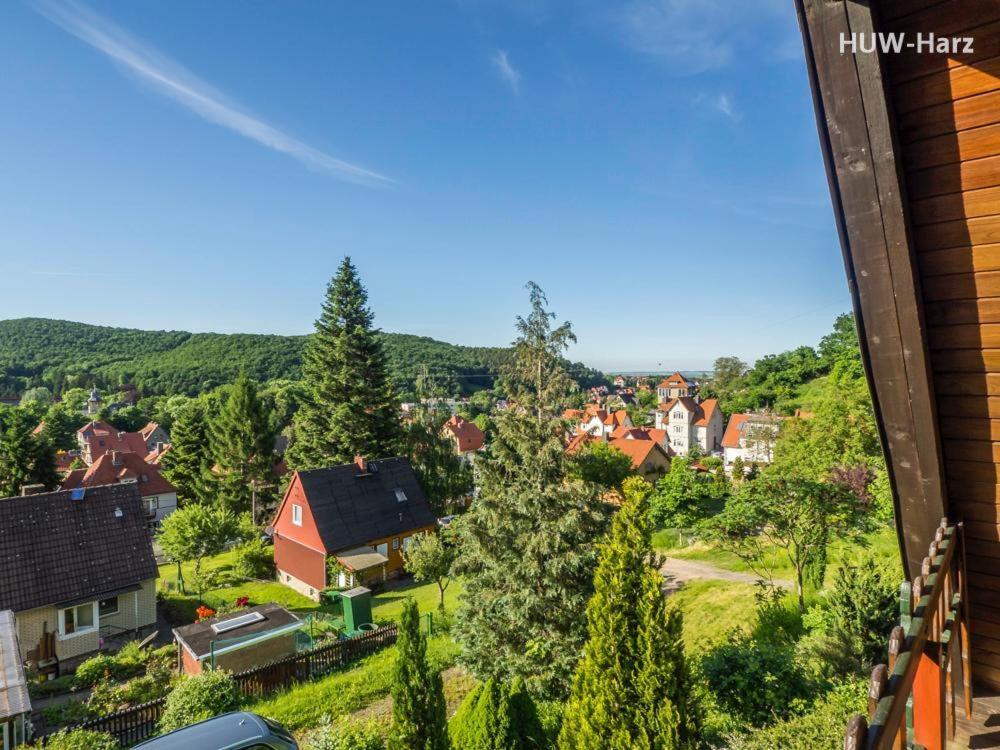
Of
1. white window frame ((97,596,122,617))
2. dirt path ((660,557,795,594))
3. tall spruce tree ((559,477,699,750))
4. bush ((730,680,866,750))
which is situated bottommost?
dirt path ((660,557,795,594))

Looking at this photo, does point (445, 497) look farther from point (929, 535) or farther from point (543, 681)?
point (929, 535)

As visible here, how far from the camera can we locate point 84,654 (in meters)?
14.0

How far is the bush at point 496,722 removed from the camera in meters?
6.67

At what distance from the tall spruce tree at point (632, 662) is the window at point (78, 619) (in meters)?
15.3

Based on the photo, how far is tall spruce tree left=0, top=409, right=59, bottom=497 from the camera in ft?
95.2

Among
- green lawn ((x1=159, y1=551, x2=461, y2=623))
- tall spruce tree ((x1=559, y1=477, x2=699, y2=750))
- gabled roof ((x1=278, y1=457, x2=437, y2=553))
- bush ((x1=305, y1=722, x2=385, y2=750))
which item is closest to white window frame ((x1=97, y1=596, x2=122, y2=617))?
green lawn ((x1=159, y1=551, x2=461, y2=623))

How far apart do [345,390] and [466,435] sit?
29883 mm

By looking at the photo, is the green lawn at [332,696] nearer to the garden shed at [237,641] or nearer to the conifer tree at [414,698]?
the garden shed at [237,641]

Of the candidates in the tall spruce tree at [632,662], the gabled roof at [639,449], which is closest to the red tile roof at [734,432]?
the gabled roof at [639,449]

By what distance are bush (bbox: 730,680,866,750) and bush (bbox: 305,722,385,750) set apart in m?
5.14

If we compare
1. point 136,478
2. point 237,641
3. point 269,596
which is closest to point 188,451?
point 136,478

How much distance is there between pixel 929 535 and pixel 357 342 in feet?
91.0

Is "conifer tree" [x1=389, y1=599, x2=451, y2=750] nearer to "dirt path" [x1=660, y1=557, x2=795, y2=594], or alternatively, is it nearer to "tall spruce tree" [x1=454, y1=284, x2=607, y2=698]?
"tall spruce tree" [x1=454, y1=284, x2=607, y2=698]

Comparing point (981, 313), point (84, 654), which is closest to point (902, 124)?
point (981, 313)
